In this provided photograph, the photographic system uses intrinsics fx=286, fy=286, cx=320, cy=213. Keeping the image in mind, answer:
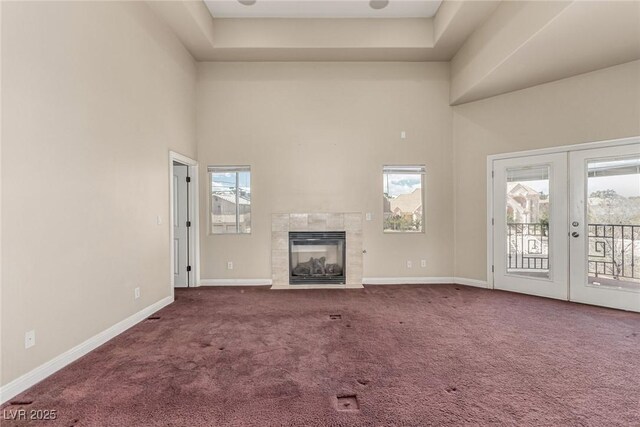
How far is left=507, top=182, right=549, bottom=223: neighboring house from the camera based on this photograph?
4285mm

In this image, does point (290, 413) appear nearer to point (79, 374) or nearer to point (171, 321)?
point (79, 374)

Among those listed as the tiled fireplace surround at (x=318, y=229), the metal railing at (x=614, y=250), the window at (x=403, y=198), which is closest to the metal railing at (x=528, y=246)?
the metal railing at (x=614, y=250)

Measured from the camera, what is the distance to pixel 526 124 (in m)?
4.36

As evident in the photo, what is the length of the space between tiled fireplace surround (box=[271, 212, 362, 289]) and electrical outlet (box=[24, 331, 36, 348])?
3.07 m

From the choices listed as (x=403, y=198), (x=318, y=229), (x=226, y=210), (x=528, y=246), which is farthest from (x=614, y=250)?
(x=226, y=210)

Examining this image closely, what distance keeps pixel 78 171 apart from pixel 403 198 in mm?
4461

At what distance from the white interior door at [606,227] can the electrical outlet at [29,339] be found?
5.94 meters

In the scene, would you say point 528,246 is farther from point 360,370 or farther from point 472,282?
point 360,370

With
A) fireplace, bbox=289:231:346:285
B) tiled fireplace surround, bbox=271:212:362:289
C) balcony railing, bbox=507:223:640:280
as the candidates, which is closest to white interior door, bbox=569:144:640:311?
balcony railing, bbox=507:223:640:280

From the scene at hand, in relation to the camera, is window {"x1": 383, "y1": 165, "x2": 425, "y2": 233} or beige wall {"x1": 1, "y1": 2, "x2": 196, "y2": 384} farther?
window {"x1": 383, "y1": 165, "x2": 425, "y2": 233}

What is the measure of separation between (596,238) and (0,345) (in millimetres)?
6179

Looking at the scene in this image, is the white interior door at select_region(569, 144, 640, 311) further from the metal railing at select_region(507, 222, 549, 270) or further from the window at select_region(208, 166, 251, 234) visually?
the window at select_region(208, 166, 251, 234)

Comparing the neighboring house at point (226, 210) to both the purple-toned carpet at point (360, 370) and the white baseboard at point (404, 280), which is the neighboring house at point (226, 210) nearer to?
the purple-toned carpet at point (360, 370)

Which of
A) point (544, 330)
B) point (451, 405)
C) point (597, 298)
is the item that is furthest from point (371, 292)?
point (597, 298)
